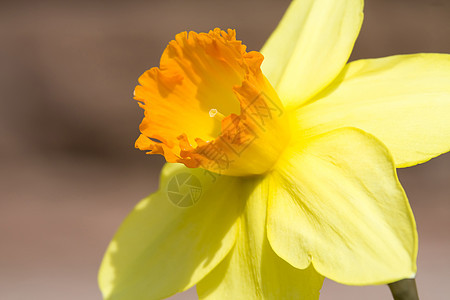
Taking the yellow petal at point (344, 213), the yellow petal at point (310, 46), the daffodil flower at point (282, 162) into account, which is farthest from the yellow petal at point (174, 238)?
the yellow petal at point (310, 46)

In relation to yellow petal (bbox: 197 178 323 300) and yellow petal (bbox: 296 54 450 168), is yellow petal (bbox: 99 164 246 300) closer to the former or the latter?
yellow petal (bbox: 197 178 323 300)

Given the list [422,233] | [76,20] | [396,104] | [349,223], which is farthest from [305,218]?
[76,20]

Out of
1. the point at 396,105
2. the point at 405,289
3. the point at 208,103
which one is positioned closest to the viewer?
the point at 405,289

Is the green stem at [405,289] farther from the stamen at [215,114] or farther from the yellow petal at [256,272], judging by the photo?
the stamen at [215,114]

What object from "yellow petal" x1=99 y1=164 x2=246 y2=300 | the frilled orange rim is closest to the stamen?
the frilled orange rim

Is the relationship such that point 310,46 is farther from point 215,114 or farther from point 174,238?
point 174,238

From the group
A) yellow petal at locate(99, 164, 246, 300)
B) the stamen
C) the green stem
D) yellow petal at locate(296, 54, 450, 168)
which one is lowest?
the green stem

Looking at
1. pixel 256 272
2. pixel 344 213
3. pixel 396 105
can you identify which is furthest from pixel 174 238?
pixel 396 105
